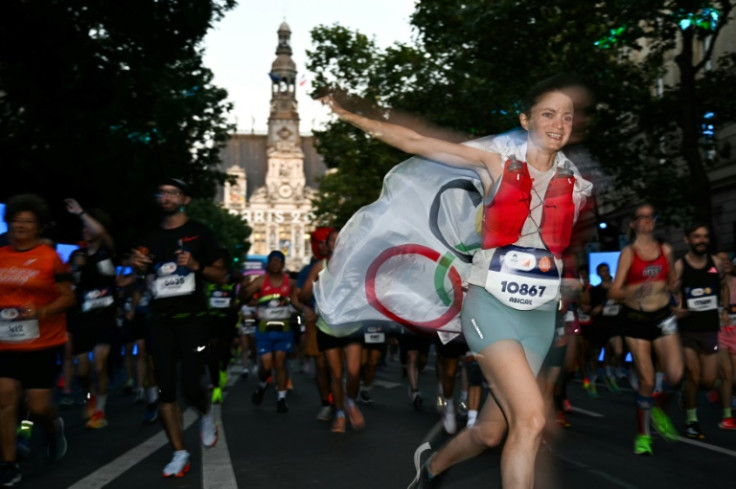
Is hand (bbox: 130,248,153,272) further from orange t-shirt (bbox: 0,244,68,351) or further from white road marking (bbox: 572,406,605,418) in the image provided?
white road marking (bbox: 572,406,605,418)

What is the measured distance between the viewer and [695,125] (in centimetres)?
1958

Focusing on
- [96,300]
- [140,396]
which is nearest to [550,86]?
[96,300]

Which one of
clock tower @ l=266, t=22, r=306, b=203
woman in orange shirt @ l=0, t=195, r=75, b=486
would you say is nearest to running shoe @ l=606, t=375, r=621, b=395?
woman in orange shirt @ l=0, t=195, r=75, b=486

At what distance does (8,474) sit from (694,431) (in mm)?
5664

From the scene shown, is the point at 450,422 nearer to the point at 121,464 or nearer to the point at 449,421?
the point at 449,421

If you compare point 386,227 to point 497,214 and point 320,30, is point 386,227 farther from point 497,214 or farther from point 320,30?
point 320,30

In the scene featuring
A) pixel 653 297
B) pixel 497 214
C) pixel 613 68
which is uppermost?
pixel 613 68

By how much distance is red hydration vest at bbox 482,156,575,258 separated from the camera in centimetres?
461

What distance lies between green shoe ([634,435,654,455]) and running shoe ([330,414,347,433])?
9.32 feet

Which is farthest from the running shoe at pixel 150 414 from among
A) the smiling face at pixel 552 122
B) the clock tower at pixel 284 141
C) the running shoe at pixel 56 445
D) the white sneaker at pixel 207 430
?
the clock tower at pixel 284 141

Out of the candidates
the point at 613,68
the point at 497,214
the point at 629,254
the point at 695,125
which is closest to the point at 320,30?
the point at 613,68

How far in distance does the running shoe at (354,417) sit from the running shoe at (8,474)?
12.5 feet

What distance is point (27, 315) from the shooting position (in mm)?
6828

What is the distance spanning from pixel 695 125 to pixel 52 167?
535 inches
